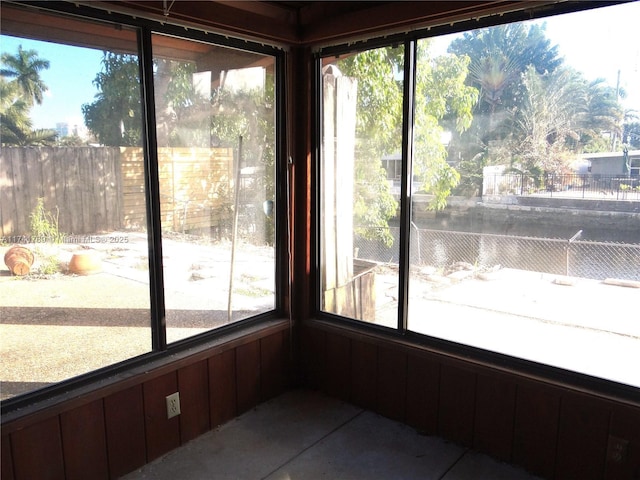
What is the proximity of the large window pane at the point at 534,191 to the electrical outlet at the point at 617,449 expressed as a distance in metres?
0.23

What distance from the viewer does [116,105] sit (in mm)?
2023

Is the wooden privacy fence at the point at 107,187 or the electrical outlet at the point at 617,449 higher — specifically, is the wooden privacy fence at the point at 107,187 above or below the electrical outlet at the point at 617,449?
above

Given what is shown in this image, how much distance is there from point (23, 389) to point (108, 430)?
39cm

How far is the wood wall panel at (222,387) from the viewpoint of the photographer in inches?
98.2

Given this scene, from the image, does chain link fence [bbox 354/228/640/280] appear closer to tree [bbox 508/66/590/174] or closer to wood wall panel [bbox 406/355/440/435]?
tree [bbox 508/66/590/174]

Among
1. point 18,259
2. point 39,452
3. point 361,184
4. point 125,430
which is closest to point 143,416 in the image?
point 125,430

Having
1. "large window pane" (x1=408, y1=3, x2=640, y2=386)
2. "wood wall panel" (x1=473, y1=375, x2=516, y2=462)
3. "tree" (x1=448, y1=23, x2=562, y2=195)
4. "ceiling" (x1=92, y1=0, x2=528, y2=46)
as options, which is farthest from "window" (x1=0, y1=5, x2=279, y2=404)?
"wood wall panel" (x1=473, y1=375, x2=516, y2=462)

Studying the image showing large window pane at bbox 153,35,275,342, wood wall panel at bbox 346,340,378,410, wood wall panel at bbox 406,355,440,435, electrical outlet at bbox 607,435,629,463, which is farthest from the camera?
wood wall panel at bbox 346,340,378,410

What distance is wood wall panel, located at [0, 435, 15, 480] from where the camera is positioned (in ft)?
5.73

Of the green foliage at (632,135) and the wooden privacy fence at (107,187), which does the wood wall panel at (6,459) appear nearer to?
the wooden privacy fence at (107,187)

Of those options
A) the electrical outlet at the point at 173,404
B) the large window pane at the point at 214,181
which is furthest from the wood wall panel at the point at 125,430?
the large window pane at the point at 214,181

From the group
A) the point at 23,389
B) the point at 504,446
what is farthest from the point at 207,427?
the point at 504,446

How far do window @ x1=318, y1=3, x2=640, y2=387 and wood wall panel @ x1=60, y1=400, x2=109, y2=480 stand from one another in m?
1.44

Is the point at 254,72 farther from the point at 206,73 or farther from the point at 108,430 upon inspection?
the point at 108,430
